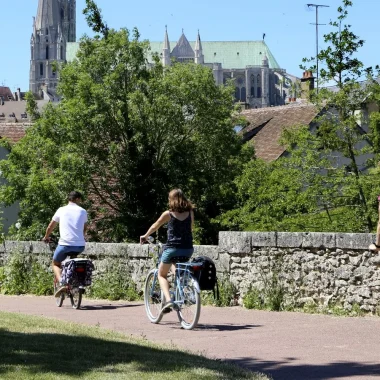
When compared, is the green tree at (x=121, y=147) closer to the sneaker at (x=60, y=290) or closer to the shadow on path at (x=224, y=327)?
the sneaker at (x=60, y=290)

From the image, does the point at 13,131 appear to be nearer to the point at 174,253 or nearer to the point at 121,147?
the point at 121,147

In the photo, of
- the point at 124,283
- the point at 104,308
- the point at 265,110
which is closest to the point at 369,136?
the point at 124,283

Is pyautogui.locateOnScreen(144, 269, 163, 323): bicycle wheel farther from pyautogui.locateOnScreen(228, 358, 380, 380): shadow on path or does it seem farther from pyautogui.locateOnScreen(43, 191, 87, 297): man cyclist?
pyautogui.locateOnScreen(228, 358, 380, 380): shadow on path

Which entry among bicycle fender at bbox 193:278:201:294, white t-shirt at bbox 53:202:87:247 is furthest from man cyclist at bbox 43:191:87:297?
bicycle fender at bbox 193:278:201:294

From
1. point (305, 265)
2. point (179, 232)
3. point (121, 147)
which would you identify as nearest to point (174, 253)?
point (179, 232)

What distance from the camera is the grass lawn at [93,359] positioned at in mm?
7160

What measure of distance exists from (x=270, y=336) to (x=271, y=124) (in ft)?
114

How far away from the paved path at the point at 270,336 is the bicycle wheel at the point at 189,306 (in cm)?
11

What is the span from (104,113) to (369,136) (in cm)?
1297

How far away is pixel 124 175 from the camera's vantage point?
32.7 meters

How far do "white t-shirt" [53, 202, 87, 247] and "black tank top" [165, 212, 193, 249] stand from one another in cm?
322

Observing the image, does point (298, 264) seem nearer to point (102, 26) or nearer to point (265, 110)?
point (102, 26)

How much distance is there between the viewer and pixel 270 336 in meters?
9.99

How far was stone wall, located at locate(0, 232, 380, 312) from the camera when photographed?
11.9m
